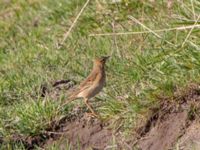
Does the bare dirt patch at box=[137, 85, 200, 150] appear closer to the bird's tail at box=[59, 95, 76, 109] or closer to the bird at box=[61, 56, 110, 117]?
the bird at box=[61, 56, 110, 117]

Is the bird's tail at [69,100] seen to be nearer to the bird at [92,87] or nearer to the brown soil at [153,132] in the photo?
the bird at [92,87]

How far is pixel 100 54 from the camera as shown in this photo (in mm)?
8352

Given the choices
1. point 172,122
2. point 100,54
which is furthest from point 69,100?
point 100,54

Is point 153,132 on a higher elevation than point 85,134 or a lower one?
higher

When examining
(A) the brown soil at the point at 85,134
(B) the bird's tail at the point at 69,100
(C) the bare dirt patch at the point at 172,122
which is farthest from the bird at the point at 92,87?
(C) the bare dirt patch at the point at 172,122

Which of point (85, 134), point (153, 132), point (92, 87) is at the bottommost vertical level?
point (85, 134)

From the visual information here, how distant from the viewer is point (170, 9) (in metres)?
8.52

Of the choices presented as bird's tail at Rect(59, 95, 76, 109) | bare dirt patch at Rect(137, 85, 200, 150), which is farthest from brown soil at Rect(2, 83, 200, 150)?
bird's tail at Rect(59, 95, 76, 109)

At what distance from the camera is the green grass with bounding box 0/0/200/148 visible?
6.70m

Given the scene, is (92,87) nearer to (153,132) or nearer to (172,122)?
(153,132)

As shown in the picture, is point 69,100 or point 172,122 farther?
point 69,100

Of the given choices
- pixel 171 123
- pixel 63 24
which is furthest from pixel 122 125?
pixel 63 24

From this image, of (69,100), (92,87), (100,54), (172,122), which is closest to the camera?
(172,122)

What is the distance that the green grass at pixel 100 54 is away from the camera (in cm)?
670
